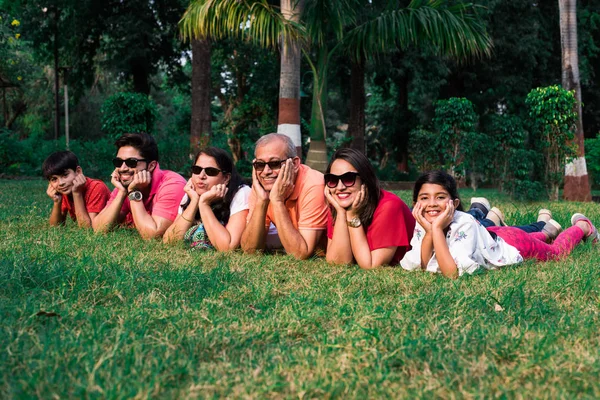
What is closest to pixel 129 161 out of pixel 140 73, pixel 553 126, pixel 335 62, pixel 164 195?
pixel 164 195

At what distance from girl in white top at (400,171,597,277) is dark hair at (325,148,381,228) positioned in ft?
1.15

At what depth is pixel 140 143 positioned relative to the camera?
6.87 meters

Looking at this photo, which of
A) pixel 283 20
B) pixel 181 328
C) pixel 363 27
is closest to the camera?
pixel 181 328

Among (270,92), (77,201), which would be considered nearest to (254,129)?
(270,92)

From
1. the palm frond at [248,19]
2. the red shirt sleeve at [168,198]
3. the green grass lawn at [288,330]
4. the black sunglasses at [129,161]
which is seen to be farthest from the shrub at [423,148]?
the green grass lawn at [288,330]

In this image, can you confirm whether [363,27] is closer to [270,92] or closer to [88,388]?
Result: [88,388]

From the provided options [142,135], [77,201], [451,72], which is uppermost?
[451,72]

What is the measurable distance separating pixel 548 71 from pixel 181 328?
83.1 feet

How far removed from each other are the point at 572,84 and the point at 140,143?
11899 mm

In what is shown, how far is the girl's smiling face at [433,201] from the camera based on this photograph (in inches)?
202

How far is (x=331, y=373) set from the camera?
2.83 m

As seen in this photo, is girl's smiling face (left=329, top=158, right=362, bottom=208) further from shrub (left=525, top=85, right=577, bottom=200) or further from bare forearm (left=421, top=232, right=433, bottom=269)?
shrub (left=525, top=85, right=577, bottom=200)

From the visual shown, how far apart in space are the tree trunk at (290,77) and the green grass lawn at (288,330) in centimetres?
804

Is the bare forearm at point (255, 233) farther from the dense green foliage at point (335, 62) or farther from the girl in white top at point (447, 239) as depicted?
the dense green foliage at point (335, 62)
